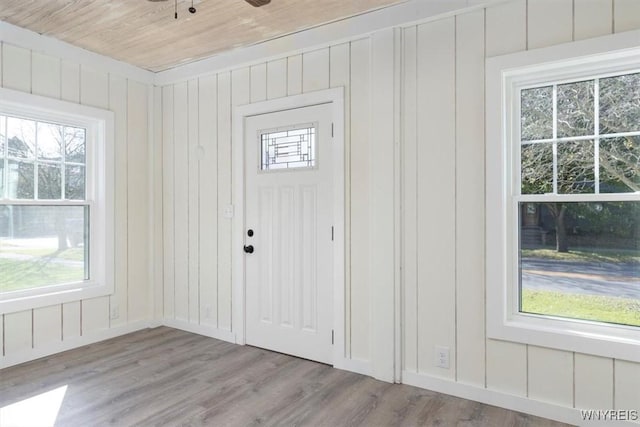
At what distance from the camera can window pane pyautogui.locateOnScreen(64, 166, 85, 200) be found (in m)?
3.54

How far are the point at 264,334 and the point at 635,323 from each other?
265 centimetres

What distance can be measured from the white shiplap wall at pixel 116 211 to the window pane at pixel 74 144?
0.28 m

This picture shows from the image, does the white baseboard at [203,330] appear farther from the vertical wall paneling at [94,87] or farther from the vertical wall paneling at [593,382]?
the vertical wall paneling at [593,382]

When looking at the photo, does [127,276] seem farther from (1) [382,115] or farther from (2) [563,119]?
(2) [563,119]

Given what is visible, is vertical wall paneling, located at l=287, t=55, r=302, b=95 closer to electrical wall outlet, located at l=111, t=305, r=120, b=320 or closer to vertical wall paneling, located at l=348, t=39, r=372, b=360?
vertical wall paneling, located at l=348, t=39, r=372, b=360

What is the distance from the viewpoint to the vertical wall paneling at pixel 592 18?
218cm

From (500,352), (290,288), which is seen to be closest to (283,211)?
(290,288)

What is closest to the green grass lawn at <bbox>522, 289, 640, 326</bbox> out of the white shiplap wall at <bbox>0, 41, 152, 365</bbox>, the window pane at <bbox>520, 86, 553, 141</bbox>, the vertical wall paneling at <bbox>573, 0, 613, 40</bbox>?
the window pane at <bbox>520, 86, 553, 141</bbox>

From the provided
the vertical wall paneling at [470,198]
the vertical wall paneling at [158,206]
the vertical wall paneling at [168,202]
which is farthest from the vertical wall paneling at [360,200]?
the vertical wall paneling at [158,206]

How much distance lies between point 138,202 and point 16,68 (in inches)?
59.3

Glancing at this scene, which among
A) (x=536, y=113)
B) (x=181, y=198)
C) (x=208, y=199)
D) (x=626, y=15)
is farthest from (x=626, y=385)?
(x=181, y=198)

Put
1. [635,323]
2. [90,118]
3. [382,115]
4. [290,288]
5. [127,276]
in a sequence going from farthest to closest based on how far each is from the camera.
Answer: [127,276] → [90,118] → [290,288] → [382,115] → [635,323]

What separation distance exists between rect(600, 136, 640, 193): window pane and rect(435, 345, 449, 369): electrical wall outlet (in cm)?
139

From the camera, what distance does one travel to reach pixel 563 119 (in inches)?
94.4
